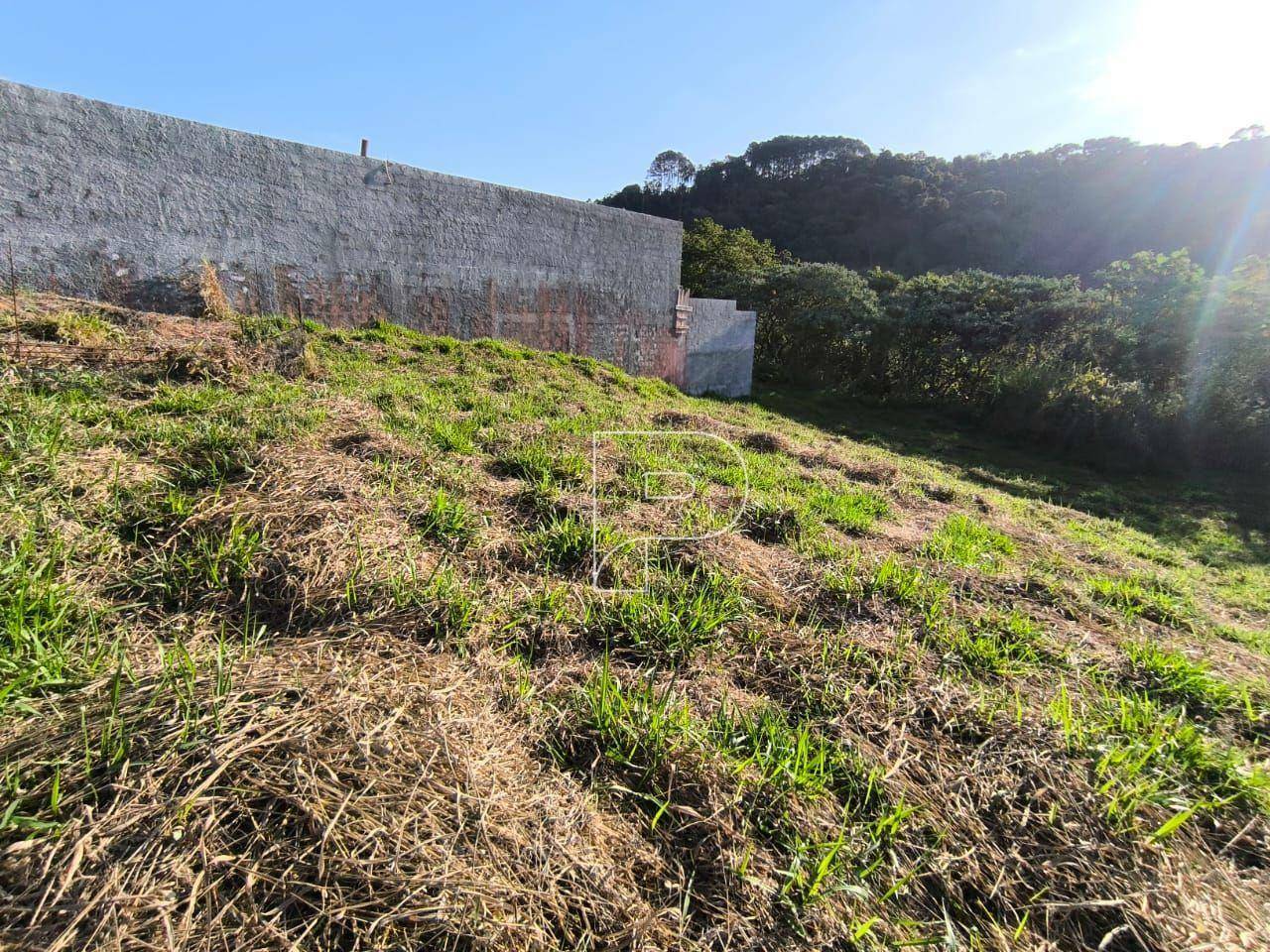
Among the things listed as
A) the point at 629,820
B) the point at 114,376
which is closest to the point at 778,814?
the point at 629,820

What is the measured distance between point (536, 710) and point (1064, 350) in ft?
42.1

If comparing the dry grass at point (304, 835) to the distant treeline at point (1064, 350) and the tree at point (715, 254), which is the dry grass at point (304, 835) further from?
the tree at point (715, 254)

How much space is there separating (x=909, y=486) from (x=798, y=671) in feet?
11.0

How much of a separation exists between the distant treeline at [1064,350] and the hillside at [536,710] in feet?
25.2

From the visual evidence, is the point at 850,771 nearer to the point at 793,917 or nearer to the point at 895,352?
the point at 793,917

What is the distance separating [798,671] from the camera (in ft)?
6.55

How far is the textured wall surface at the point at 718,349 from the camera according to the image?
10.6 meters

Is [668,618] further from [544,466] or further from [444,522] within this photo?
[544,466]

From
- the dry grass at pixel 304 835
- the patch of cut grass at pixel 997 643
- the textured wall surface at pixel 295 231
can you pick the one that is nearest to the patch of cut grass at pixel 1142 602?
the patch of cut grass at pixel 997 643

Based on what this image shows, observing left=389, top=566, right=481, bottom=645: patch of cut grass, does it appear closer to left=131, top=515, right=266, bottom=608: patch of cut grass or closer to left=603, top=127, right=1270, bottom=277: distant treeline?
left=131, top=515, right=266, bottom=608: patch of cut grass

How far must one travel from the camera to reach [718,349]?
11.1m

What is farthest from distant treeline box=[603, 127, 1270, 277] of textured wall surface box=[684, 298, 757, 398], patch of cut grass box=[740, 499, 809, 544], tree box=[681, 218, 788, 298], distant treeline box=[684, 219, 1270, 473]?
patch of cut grass box=[740, 499, 809, 544]

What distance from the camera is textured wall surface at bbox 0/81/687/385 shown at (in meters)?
4.66

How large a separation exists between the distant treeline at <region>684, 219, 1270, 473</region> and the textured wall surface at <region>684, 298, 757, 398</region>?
3.60 metres
